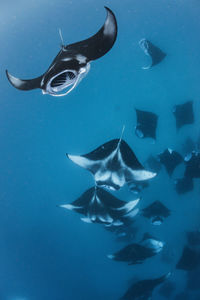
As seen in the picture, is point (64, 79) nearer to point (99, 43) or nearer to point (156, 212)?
point (99, 43)

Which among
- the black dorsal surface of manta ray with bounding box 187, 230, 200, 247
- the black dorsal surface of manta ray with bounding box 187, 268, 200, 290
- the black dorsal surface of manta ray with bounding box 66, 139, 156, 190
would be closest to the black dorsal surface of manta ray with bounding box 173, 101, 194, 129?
the black dorsal surface of manta ray with bounding box 66, 139, 156, 190

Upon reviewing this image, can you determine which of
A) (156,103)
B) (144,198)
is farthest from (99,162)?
(156,103)

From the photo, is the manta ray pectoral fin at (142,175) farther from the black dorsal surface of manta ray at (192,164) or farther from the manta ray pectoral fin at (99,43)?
the manta ray pectoral fin at (99,43)

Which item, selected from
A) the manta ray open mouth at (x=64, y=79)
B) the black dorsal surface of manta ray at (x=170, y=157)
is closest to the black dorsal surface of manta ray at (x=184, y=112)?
the black dorsal surface of manta ray at (x=170, y=157)

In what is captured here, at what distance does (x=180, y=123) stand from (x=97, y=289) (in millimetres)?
9782

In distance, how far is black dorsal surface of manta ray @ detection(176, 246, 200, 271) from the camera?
6621 mm

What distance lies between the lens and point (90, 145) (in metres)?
10.5

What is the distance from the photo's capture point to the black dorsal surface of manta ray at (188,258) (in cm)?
662

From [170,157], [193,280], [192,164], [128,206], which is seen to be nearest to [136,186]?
[128,206]

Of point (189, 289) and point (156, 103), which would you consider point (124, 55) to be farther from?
point (189, 289)

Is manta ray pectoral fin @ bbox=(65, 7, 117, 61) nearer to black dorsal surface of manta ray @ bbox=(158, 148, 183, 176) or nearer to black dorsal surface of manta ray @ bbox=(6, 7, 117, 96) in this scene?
black dorsal surface of manta ray @ bbox=(6, 7, 117, 96)

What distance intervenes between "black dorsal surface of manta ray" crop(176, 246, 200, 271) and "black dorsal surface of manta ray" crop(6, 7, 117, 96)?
21.1 feet

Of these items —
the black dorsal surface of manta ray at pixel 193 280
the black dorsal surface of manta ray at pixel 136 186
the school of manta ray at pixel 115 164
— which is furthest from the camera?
the black dorsal surface of manta ray at pixel 193 280

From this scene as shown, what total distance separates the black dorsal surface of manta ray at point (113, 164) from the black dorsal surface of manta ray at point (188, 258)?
13.0ft
